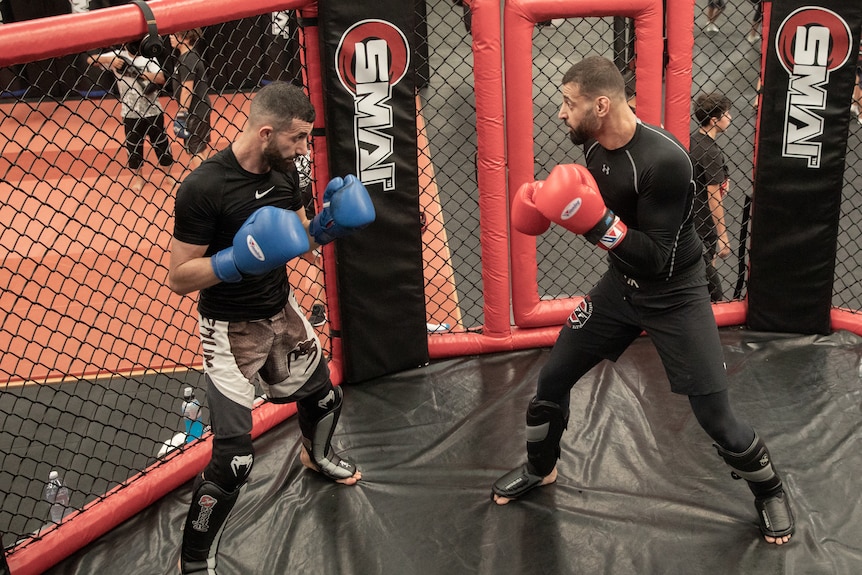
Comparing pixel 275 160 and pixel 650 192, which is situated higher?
pixel 275 160

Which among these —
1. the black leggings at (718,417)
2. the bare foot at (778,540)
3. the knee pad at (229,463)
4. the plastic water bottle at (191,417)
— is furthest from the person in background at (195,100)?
the bare foot at (778,540)

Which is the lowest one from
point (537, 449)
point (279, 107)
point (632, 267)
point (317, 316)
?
point (537, 449)

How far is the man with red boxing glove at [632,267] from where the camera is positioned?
7.53ft

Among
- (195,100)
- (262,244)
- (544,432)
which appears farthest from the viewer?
(195,100)

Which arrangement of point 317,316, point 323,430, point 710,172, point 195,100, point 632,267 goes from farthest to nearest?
1. point 195,100
2. point 317,316
3. point 710,172
4. point 323,430
5. point 632,267

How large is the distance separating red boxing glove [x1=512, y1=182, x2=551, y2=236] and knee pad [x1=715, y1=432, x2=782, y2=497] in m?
0.89

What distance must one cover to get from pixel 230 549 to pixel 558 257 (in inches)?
122

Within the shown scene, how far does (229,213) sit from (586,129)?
1.04m

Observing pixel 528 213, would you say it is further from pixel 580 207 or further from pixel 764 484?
pixel 764 484

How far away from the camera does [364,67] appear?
3201 mm

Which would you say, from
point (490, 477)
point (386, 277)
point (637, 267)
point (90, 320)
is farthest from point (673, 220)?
point (90, 320)

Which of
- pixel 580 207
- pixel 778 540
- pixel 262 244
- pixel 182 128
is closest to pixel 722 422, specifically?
pixel 778 540

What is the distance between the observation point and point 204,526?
2.54 m

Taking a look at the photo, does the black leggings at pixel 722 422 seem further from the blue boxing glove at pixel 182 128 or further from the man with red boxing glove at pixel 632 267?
the blue boxing glove at pixel 182 128
